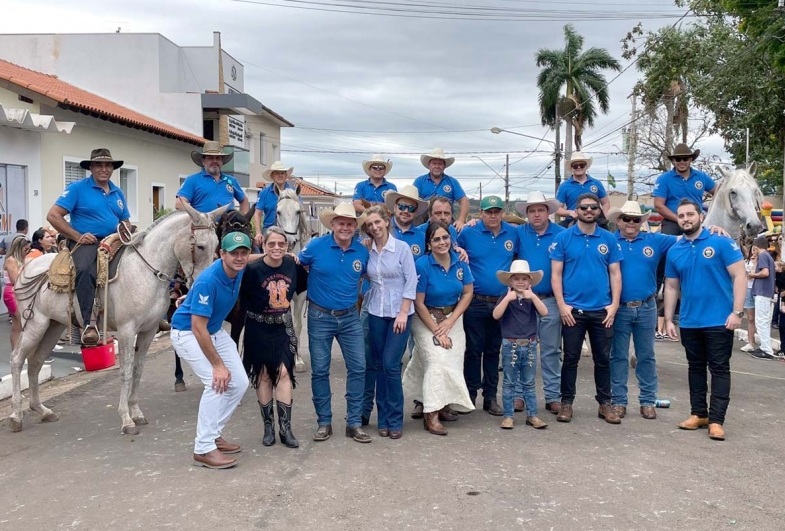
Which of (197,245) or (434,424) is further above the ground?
(197,245)

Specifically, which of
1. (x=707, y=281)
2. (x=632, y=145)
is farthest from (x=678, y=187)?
(x=632, y=145)

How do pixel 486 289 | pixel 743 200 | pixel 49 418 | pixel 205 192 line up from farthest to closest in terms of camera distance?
pixel 205 192
pixel 743 200
pixel 49 418
pixel 486 289

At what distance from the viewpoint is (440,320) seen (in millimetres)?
6465

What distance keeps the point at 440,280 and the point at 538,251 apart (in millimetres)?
1231

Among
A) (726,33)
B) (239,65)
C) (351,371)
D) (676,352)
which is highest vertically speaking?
(239,65)

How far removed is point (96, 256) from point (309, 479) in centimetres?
313

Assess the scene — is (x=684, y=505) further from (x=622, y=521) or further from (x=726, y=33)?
(x=726, y=33)

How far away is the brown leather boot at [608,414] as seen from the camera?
6652mm

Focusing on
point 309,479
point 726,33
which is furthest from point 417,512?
point 726,33

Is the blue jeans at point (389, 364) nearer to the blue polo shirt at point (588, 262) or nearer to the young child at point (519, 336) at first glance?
the young child at point (519, 336)

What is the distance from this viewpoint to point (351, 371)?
612 centimetres

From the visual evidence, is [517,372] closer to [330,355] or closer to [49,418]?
[330,355]

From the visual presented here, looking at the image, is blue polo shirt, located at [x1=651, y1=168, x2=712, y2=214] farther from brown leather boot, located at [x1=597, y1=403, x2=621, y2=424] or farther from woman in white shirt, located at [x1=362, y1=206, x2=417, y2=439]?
woman in white shirt, located at [x1=362, y1=206, x2=417, y2=439]

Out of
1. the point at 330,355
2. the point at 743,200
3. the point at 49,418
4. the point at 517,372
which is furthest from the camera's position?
the point at 743,200
